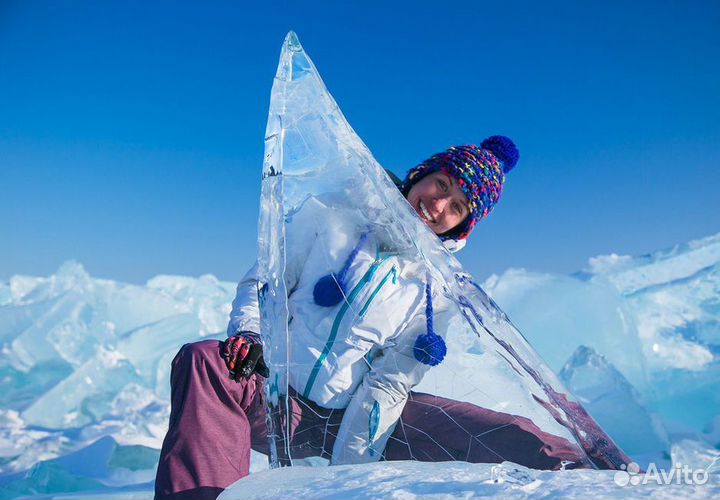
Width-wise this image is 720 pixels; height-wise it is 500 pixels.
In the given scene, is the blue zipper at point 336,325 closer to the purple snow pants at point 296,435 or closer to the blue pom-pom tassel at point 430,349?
the purple snow pants at point 296,435

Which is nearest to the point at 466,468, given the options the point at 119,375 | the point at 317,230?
the point at 317,230

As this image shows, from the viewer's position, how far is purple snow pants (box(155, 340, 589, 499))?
1.14m

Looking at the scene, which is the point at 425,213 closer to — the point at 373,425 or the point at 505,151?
the point at 505,151

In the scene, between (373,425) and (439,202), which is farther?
(439,202)

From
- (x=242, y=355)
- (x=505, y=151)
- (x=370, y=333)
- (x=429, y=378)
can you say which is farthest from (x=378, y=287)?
(x=505, y=151)

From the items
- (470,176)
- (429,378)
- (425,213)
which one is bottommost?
(429,378)

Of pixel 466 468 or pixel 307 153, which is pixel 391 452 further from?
pixel 307 153

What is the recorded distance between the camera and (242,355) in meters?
1.27

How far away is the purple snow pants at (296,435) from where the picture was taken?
114 centimetres

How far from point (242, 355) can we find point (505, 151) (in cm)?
119

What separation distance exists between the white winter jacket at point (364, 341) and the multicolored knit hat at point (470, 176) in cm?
42

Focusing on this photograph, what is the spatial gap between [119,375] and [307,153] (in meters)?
4.28

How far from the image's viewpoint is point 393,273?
1281 millimetres

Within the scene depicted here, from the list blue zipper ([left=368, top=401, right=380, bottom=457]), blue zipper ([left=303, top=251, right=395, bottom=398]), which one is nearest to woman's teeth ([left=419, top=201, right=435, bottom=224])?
blue zipper ([left=303, top=251, right=395, bottom=398])
